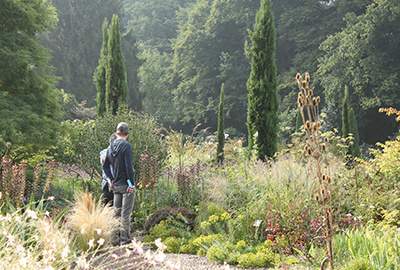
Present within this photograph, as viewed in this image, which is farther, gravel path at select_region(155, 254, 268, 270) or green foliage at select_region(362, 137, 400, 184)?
green foliage at select_region(362, 137, 400, 184)

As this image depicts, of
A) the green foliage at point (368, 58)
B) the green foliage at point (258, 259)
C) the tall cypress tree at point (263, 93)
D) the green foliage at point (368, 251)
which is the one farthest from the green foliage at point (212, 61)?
the green foliage at point (368, 251)

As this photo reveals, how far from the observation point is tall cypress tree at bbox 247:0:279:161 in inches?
330

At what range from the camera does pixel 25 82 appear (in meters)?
6.30

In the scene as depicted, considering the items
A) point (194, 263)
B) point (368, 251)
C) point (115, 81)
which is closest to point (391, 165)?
point (368, 251)

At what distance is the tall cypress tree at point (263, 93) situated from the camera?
8.39 metres

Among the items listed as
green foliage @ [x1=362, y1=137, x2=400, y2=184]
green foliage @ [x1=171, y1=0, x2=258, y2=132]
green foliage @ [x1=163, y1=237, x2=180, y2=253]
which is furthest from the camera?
green foliage @ [x1=171, y1=0, x2=258, y2=132]

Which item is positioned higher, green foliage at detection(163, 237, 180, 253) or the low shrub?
the low shrub

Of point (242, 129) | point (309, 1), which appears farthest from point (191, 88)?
point (309, 1)

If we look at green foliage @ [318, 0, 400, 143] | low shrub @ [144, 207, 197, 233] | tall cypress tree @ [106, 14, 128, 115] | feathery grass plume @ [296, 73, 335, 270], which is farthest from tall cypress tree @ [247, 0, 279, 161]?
green foliage @ [318, 0, 400, 143]

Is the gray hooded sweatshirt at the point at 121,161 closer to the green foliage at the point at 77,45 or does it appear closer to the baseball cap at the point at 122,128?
the baseball cap at the point at 122,128

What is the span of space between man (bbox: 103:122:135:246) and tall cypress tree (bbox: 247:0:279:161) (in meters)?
4.39

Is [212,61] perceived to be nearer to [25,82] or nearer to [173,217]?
[25,82]

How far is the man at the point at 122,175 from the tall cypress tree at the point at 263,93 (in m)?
4.39

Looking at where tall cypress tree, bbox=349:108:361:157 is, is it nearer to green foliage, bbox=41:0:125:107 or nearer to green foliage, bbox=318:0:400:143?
green foliage, bbox=318:0:400:143
